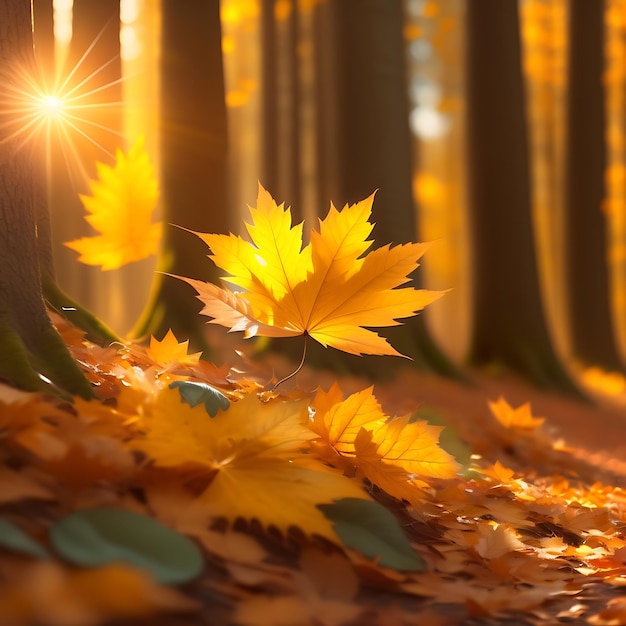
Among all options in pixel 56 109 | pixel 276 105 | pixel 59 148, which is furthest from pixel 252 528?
pixel 276 105

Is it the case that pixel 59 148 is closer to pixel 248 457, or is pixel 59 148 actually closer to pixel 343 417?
pixel 343 417

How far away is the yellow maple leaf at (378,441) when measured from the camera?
5.54ft

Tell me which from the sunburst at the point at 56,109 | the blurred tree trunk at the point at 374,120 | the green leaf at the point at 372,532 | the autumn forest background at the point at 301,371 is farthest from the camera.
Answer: the blurred tree trunk at the point at 374,120

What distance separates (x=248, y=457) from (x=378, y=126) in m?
5.44

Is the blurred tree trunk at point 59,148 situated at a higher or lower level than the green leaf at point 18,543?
higher

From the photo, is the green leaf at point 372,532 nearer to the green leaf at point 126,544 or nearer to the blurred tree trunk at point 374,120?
the green leaf at point 126,544

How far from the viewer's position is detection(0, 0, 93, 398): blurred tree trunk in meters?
1.74

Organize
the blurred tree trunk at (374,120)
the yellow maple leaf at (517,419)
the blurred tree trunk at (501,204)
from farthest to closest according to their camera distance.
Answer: the blurred tree trunk at (501,204)
the blurred tree trunk at (374,120)
the yellow maple leaf at (517,419)

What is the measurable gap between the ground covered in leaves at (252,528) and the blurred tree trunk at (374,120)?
459 cm

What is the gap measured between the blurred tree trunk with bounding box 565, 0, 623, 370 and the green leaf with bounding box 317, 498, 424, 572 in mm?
8820

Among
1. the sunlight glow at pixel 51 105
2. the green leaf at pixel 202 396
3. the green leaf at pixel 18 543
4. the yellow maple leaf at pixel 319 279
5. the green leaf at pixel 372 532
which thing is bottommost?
the green leaf at pixel 372 532

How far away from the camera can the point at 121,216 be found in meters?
2.96

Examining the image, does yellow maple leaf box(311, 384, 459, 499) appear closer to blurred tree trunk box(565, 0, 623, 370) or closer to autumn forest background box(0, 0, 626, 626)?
autumn forest background box(0, 0, 626, 626)

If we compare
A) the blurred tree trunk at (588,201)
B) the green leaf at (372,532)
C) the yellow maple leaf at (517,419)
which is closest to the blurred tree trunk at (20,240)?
the green leaf at (372,532)
